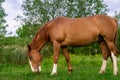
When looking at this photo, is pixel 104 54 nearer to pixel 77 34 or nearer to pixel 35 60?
pixel 77 34

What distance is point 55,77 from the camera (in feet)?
36.2

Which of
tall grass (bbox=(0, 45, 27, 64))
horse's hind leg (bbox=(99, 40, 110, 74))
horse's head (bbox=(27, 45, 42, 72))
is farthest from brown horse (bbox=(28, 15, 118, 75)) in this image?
tall grass (bbox=(0, 45, 27, 64))

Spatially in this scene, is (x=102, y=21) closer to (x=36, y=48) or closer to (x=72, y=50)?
(x=36, y=48)

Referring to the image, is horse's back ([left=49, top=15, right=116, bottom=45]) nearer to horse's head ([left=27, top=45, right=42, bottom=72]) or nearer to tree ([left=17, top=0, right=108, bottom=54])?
horse's head ([left=27, top=45, right=42, bottom=72])

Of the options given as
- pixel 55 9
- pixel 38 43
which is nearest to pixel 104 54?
pixel 38 43

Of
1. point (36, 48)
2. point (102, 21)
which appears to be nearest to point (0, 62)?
point (36, 48)

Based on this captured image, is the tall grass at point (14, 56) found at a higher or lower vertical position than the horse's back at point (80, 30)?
lower

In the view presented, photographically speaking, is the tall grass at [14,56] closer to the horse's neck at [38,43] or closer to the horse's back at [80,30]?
the horse's neck at [38,43]

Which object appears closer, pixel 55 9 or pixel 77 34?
pixel 77 34

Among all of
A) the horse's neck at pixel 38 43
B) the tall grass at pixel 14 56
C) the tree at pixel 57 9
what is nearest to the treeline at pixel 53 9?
the tree at pixel 57 9

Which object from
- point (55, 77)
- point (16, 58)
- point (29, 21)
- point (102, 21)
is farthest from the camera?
point (29, 21)

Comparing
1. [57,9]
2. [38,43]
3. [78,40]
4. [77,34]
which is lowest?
[57,9]

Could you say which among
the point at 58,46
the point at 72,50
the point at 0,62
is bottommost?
the point at 72,50

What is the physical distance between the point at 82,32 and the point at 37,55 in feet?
5.43
